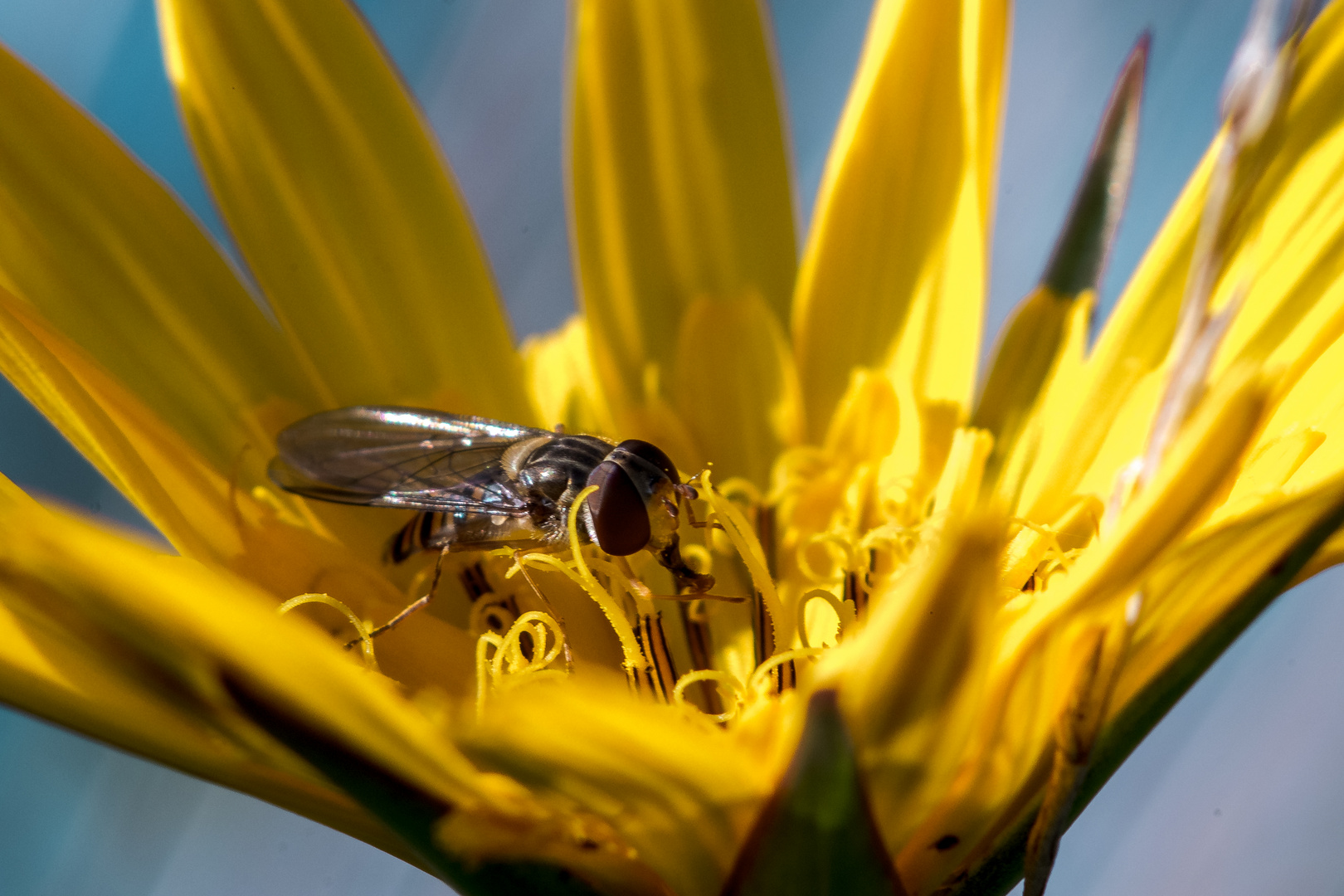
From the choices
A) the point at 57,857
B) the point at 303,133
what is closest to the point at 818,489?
the point at 303,133

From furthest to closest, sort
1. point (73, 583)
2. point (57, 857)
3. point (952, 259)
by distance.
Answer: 1. point (57, 857)
2. point (952, 259)
3. point (73, 583)

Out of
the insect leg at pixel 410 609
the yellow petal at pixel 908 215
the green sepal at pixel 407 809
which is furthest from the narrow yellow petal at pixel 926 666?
the yellow petal at pixel 908 215

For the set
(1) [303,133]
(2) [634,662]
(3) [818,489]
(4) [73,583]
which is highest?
(1) [303,133]

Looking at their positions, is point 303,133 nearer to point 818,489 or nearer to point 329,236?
point 329,236

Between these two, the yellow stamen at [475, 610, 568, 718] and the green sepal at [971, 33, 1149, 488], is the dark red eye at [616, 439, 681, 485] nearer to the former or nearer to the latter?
the yellow stamen at [475, 610, 568, 718]

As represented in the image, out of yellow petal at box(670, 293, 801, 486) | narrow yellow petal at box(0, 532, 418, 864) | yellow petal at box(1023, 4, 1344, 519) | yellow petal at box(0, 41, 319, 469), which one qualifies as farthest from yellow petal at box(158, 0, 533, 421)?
yellow petal at box(1023, 4, 1344, 519)

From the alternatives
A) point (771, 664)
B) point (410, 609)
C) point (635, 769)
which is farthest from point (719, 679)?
point (635, 769)

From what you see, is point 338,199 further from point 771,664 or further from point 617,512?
point 771,664
